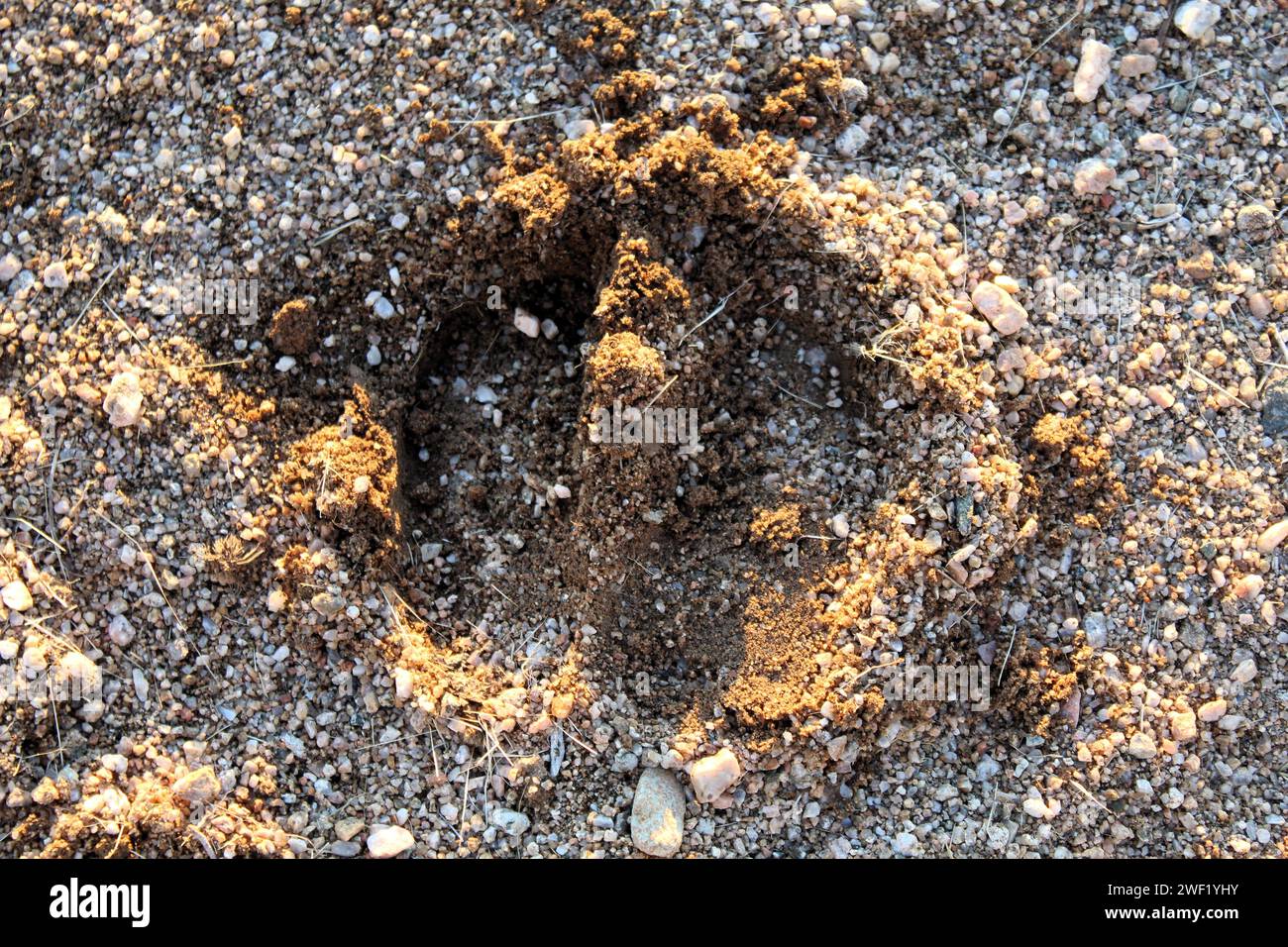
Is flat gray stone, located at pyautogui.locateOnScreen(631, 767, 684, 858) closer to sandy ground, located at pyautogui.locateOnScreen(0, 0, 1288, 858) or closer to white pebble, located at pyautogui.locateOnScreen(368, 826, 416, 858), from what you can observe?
sandy ground, located at pyautogui.locateOnScreen(0, 0, 1288, 858)

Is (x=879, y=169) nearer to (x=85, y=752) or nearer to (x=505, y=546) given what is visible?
(x=505, y=546)

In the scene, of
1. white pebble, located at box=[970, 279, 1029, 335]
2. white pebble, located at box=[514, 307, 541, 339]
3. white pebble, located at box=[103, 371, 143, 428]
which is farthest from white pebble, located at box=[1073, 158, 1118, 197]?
white pebble, located at box=[103, 371, 143, 428]

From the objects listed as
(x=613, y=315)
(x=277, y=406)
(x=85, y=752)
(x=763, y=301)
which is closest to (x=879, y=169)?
(x=763, y=301)

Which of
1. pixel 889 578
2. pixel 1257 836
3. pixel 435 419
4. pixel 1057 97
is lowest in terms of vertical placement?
pixel 1257 836

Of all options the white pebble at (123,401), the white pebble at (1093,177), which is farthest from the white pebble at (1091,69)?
the white pebble at (123,401)

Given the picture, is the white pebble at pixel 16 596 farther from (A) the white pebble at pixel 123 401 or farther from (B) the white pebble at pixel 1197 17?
(B) the white pebble at pixel 1197 17
